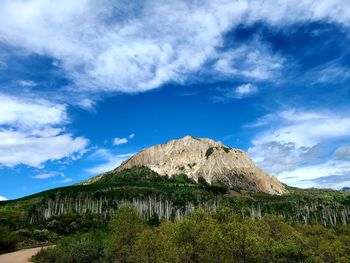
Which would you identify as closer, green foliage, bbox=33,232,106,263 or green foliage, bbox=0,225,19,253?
green foliage, bbox=33,232,106,263

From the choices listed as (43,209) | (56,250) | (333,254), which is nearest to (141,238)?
(56,250)

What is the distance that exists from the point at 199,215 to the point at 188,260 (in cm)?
590

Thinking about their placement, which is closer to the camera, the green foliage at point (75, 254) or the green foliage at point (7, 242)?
the green foliage at point (75, 254)

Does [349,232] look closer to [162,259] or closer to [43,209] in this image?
[162,259]

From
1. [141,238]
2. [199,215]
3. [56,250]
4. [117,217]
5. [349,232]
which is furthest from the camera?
[349,232]

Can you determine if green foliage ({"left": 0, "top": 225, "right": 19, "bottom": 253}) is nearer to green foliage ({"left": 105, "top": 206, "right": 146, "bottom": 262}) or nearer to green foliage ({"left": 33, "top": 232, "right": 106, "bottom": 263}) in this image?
green foliage ({"left": 33, "top": 232, "right": 106, "bottom": 263})

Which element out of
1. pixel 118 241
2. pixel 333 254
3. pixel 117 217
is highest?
pixel 117 217

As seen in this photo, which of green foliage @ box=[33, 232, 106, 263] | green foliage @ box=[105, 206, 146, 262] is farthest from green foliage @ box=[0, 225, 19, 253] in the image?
green foliage @ box=[105, 206, 146, 262]

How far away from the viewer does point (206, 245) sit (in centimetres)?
3491

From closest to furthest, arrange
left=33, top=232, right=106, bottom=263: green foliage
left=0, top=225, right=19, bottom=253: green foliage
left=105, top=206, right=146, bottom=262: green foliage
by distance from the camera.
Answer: left=105, top=206, right=146, bottom=262: green foliage
left=33, top=232, right=106, bottom=263: green foliage
left=0, top=225, right=19, bottom=253: green foliage

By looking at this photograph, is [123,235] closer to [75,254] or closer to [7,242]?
[75,254]

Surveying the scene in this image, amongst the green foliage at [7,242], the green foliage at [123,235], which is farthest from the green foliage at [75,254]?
the green foliage at [7,242]

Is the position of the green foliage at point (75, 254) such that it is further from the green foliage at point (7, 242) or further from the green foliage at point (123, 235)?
the green foliage at point (7, 242)

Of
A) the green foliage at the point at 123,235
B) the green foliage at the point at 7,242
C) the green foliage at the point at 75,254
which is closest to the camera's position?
the green foliage at the point at 123,235
